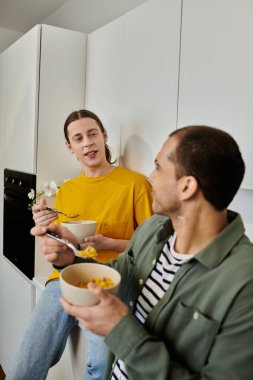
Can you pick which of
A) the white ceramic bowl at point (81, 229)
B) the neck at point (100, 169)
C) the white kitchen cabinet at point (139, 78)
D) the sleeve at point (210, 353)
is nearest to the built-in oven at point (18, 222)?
the neck at point (100, 169)

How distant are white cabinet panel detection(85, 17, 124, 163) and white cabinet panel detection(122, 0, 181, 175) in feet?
0.19

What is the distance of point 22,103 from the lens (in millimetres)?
2088

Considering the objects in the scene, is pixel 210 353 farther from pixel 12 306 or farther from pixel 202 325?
pixel 12 306

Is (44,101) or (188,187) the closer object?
(188,187)

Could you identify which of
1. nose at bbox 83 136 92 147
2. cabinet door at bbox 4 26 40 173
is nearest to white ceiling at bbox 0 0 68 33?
cabinet door at bbox 4 26 40 173

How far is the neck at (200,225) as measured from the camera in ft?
2.52

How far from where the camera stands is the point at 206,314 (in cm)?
70

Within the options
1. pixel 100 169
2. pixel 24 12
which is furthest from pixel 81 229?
pixel 24 12

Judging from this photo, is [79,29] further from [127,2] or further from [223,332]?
[223,332]

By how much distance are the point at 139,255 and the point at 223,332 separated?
346 mm

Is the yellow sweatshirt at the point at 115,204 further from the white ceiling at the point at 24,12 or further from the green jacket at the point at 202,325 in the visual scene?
the white ceiling at the point at 24,12

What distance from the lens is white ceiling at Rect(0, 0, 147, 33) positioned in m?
2.30

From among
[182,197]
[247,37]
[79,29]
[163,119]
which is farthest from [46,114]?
[182,197]

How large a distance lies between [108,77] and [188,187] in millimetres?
1196
